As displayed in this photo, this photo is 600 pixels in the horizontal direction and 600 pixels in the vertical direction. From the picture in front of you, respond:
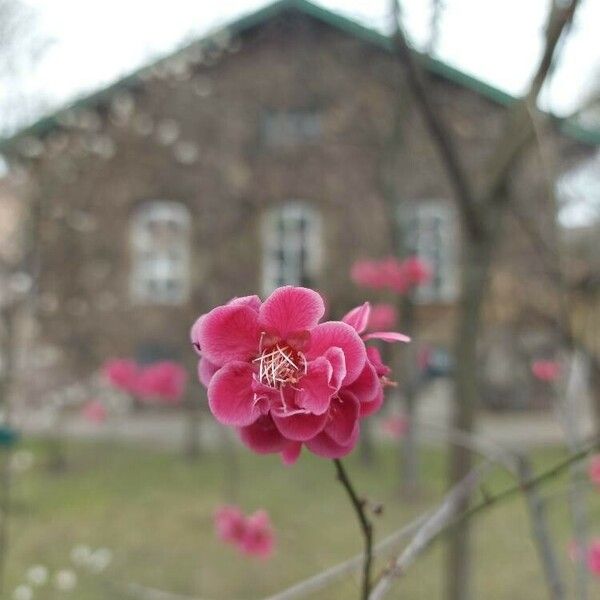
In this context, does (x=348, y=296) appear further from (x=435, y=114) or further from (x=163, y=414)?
(x=435, y=114)

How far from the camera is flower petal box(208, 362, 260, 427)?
59cm

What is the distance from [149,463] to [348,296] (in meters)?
2.66

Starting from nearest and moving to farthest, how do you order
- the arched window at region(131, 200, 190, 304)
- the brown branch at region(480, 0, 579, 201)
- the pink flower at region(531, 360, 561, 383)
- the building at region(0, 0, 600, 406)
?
the brown branch at region(480, 0, 579, 201), the pink flower at region(531, 360, 561, 383), the building at region(0, 0, 600, 406), the arched window at region(131, 200, 190, 304)

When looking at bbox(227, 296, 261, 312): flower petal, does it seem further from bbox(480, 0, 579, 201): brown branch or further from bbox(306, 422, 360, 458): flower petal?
bbox(480, 0, 579, 201): brown branch

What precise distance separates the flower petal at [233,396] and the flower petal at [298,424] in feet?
0.06

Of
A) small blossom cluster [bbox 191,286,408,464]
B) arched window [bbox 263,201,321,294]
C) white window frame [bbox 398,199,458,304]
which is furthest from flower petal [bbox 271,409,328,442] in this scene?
arched window [bbox 263,201,321,294]

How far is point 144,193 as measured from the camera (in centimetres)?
860

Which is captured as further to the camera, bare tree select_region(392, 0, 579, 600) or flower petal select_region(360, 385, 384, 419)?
bare tree select_region(392, 0, 579, 600)

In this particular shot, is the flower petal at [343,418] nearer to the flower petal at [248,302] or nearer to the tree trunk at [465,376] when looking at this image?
the flower petal at [248,302]

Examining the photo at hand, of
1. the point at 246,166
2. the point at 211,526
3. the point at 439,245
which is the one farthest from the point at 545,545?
the point at 439,245

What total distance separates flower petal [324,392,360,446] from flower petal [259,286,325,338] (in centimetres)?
6

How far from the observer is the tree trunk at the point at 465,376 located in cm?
246

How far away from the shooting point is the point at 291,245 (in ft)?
32.8

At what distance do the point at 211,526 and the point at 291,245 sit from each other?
5062mm
